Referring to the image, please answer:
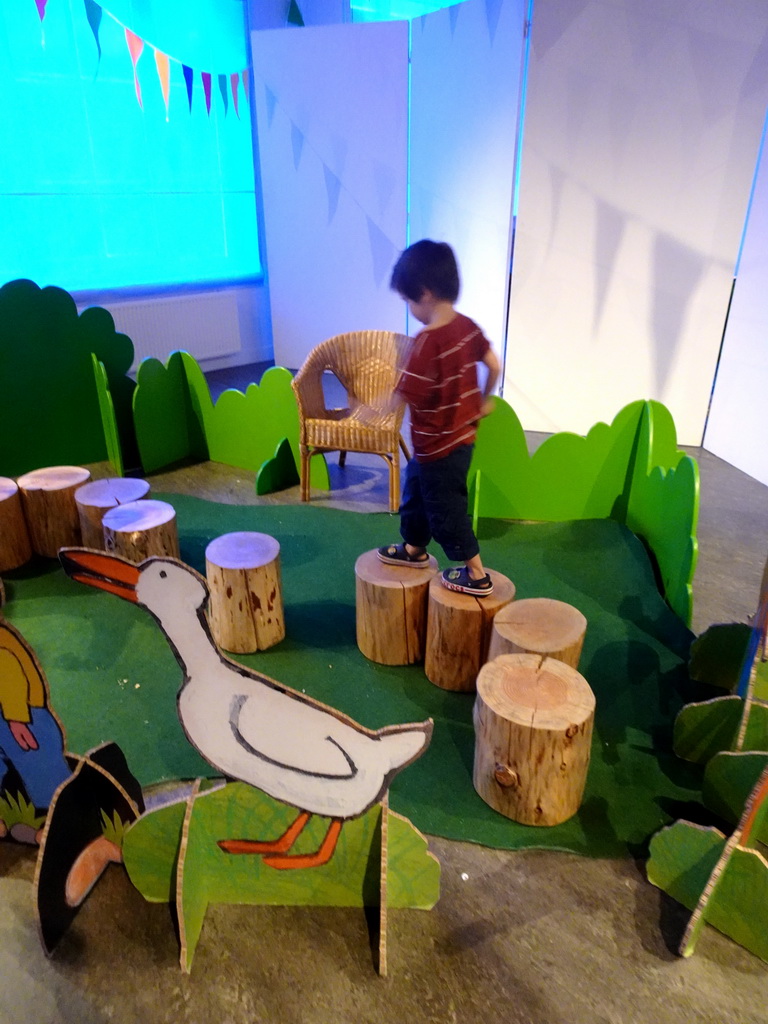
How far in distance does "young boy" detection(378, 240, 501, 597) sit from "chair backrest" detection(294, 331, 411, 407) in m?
1.44

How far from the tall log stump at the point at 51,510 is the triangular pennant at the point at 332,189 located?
3.46 metres

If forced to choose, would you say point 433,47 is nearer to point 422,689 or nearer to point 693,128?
point 693,128

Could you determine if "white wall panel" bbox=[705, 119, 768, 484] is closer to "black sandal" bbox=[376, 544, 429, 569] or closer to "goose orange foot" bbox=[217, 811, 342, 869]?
"black sandal" bbox=[376, 544, 429, 569]

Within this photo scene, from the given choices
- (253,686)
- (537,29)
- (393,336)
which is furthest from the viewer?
(537,29)

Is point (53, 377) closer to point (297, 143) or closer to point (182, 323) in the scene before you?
point (182, 323)

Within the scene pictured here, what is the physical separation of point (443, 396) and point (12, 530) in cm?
210

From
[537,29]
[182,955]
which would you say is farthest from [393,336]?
[182,955]

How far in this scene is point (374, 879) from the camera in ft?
5.17

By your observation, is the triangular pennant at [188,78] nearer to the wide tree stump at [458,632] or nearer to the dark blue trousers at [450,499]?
the dark blue trousers at [450,499]

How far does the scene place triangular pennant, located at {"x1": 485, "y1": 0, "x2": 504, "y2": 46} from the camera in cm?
425

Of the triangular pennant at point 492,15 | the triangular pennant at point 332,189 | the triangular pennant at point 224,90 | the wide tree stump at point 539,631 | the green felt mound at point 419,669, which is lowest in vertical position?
the green felt mound at point 419,669

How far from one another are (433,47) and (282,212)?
1.78 meters

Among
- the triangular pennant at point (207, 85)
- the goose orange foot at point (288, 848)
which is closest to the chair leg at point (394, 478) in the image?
the goose orange foot at point (288, 848)

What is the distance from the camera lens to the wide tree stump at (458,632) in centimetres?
223
